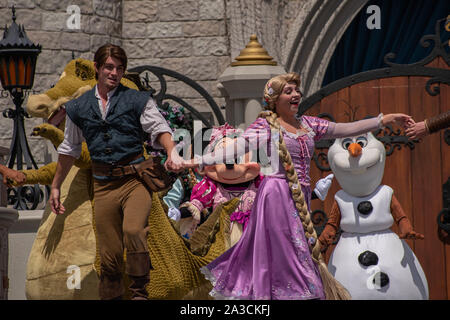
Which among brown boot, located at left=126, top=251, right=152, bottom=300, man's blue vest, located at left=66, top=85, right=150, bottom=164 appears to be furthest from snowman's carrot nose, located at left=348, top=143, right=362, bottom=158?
brown boot, located at left=126, top=251, right=152, bottom=300

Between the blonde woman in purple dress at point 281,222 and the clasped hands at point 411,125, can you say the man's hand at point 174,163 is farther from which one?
the clasped hands at point 411,125

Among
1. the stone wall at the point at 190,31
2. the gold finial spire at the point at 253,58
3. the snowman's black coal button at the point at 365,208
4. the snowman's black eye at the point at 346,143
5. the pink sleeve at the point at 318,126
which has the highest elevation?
the stone wall at the point at 190,31

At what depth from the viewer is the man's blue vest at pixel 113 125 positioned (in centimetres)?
557

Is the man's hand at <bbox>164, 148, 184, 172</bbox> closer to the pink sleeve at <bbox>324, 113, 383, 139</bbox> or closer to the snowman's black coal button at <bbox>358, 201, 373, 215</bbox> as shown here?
the pink sleeve at <bbox>324, 113, 383, 139</bbox>

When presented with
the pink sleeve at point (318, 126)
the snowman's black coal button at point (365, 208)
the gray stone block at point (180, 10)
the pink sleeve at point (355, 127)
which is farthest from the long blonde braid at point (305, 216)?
the gray stone block at point (180, 10)

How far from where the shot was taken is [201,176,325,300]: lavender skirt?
580 cm

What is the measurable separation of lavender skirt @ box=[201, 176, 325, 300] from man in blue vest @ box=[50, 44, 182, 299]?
616 millimetres

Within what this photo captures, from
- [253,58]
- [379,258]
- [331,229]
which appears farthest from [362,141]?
[253,58]

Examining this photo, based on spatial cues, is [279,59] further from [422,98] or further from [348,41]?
[422,98]

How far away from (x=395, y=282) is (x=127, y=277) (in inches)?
76.9

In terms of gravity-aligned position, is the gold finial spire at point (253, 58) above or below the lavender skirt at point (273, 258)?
above

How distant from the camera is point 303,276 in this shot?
229 inches

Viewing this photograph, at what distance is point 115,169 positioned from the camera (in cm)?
557

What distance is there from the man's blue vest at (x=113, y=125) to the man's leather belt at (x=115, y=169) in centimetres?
2
